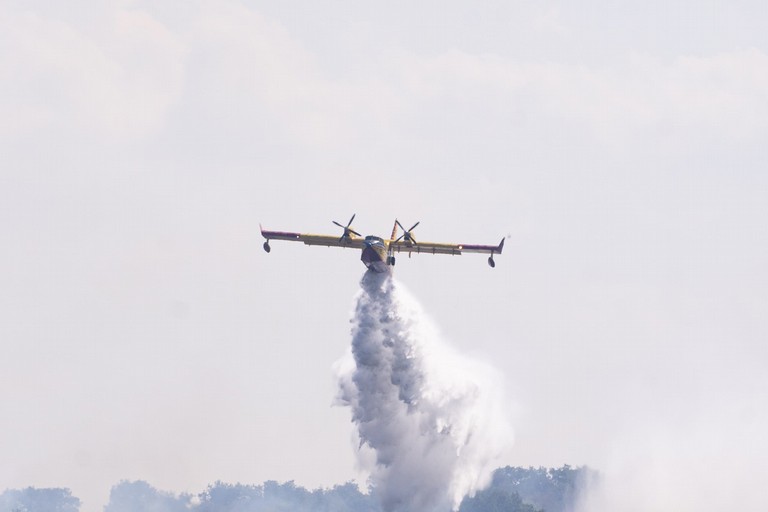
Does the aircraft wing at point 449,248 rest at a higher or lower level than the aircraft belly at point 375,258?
higher

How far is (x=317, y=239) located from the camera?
303 feet

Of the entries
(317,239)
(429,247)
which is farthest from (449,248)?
(317,239)

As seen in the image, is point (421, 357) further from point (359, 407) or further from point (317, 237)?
point (317, 237)

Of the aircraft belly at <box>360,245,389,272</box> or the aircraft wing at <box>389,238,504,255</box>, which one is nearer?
the aircraft belly at <box>360,245,389,272</box>

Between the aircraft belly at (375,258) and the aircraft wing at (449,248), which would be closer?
the aircraft belly at (375,258)

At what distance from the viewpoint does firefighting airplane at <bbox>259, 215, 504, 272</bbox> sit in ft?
284

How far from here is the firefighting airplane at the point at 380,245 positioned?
86562mm

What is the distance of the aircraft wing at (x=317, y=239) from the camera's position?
8944 centimetres

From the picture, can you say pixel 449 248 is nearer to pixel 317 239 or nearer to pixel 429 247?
pixel 429 247

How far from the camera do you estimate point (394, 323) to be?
298 ft

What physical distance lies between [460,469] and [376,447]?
278 inches

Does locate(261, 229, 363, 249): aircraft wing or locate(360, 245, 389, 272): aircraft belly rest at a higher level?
locate(261, 229, 363, 249): aircraft wing

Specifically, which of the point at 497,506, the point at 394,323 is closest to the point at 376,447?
the point at 394,323

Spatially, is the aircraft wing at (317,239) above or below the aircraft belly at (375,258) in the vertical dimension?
above
